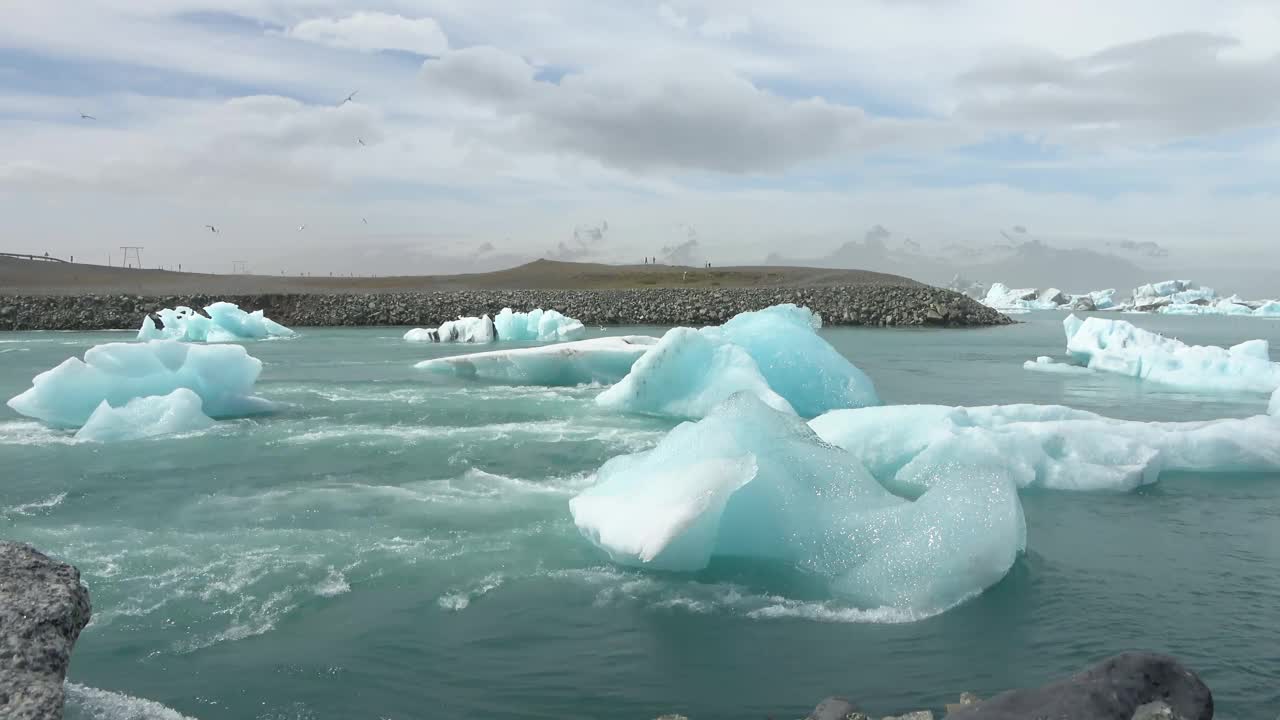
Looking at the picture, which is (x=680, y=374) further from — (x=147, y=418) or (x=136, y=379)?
(x=136, y=379)

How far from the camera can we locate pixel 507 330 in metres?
32.7

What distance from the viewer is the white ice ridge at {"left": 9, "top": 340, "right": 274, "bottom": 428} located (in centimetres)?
1251

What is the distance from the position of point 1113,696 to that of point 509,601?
3.50 metres

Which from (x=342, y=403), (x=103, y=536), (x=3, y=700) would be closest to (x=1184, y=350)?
(x=342, y=403)

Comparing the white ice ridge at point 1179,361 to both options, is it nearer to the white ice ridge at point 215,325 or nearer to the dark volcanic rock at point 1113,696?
the dark volcanic rock at point 1113,696

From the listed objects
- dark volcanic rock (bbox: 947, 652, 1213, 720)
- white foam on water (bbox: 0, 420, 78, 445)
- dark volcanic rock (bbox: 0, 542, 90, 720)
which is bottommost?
white foam on water (bbox: 0, 420, 78, 445)

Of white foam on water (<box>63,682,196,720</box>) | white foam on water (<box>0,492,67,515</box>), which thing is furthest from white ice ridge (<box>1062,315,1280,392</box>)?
white foam on water (<box>63,682,196,720</box>)

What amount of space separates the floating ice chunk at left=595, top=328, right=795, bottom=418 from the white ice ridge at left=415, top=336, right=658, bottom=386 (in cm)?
317

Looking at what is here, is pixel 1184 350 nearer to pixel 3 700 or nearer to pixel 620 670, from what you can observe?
pixel 620 670

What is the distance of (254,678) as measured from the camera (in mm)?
4680

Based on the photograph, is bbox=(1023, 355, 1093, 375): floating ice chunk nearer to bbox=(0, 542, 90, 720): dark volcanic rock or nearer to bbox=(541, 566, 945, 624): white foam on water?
bbox=(541, 566, 945, 624): white foam on water

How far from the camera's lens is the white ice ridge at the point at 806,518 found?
5770 mm

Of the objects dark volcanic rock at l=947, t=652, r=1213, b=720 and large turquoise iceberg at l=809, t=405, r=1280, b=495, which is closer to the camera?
dark volcanic rock at l=947, t=652, r=1213, b=720

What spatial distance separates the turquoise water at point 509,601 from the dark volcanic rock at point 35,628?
1.96 feet
